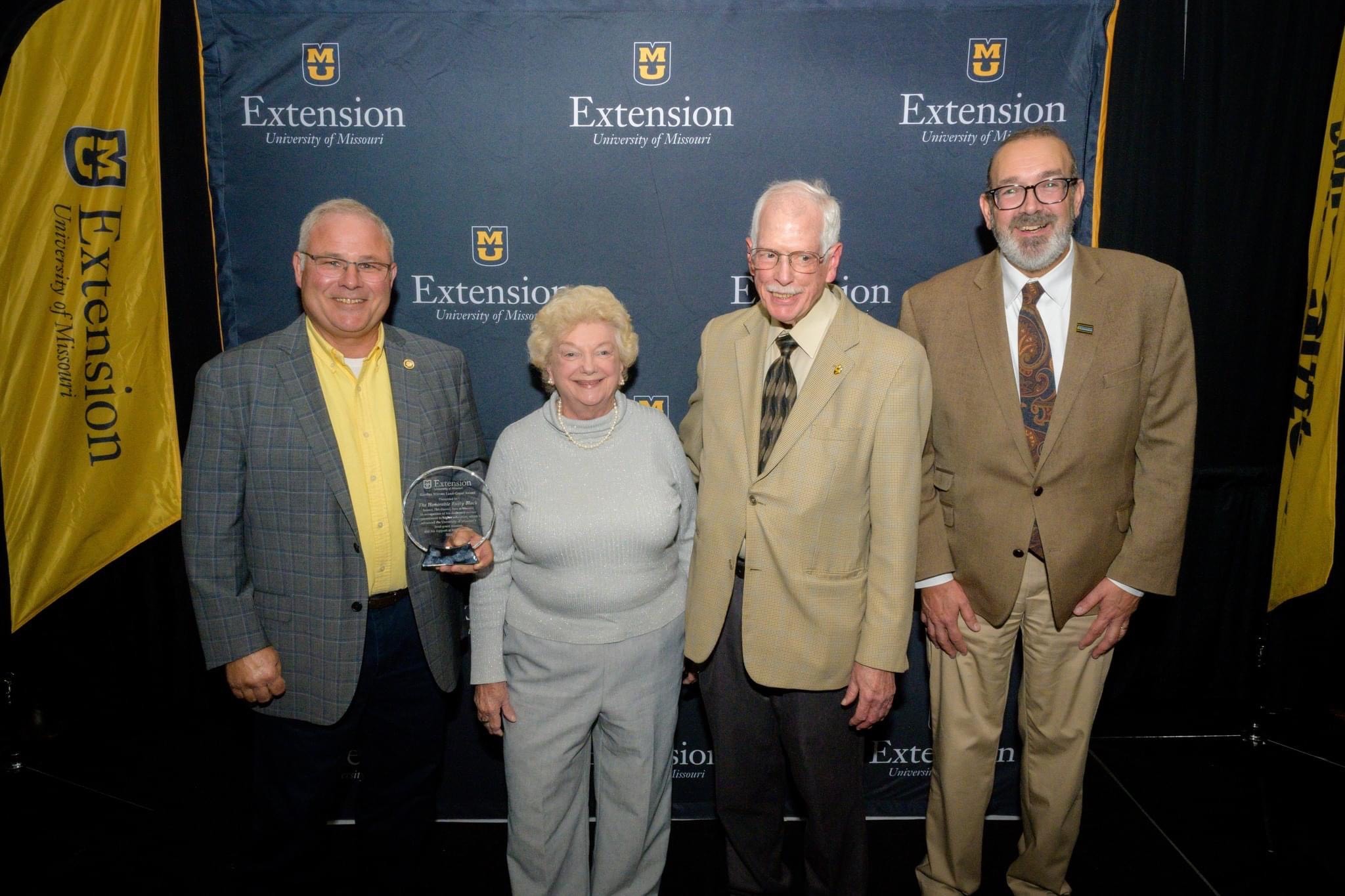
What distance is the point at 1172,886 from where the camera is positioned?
8.71 feet

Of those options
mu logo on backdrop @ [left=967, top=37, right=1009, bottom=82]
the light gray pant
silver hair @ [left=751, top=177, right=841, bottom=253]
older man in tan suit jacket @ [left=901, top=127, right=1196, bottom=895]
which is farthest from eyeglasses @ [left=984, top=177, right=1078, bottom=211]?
the light gray pant

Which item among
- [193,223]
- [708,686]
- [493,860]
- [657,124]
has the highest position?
[657,124]

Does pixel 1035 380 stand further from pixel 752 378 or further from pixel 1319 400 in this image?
pixel 1319 400

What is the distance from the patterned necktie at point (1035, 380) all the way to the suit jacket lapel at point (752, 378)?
2.21 ft

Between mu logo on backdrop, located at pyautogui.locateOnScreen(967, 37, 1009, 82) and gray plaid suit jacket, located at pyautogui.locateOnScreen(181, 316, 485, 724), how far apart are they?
81.0 inches

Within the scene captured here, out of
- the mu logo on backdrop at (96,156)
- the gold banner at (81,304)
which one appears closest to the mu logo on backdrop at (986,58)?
the gold banner at (81,304)

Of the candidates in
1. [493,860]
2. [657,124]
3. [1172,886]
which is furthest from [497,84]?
[1172,886]

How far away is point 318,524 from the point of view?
2.15m

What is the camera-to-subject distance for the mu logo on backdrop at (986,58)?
2701 mm

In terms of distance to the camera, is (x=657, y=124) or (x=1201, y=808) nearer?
(x=657, y=124)

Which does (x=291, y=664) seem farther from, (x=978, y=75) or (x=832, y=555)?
(x=978, y=75)

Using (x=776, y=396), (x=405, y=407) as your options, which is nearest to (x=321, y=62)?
(x=405, y=407)

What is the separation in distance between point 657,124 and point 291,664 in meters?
1.98

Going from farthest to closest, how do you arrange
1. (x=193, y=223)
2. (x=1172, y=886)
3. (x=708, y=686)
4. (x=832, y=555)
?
(x=193, y=223)
(x=1172, y=886)
(x=708, y=686)
(x=832, y=555)
